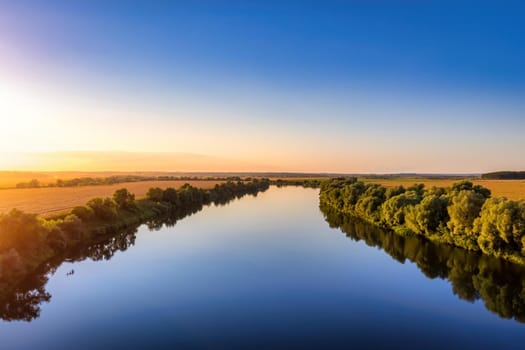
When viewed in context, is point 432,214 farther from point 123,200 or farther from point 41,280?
point 123,200

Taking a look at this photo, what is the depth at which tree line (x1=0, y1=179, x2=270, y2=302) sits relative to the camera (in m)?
Result: 24.2

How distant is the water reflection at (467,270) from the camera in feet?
65.8

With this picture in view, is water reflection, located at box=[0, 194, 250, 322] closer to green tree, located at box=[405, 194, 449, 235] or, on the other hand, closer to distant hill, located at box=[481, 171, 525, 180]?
green tree, located at box=[405, 194, 449, 235]

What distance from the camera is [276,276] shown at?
2441 centimetres

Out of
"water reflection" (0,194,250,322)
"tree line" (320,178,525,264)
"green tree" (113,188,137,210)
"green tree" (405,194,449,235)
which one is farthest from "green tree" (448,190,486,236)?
"green tree" (113,188,137,210)

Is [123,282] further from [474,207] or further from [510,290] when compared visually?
[474,207]

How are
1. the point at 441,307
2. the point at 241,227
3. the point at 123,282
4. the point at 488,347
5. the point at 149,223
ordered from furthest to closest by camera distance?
the point at 149,223, the point at 241,227, the point at 123,282, the point at 441,307, the point at 488,347

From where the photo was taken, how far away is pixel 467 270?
25.5 meters

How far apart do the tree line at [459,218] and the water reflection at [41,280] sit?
1091 inches

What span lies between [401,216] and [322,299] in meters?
22.6

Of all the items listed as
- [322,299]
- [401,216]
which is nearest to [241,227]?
[401,216]

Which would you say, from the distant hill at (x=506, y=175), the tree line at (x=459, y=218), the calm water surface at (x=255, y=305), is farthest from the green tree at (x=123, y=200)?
the distant hill at (x=506, y=175)

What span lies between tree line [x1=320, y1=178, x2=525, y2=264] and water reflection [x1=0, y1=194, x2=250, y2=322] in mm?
27708

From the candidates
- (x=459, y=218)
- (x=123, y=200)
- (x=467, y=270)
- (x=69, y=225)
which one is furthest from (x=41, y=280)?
(x=459, y=218)
